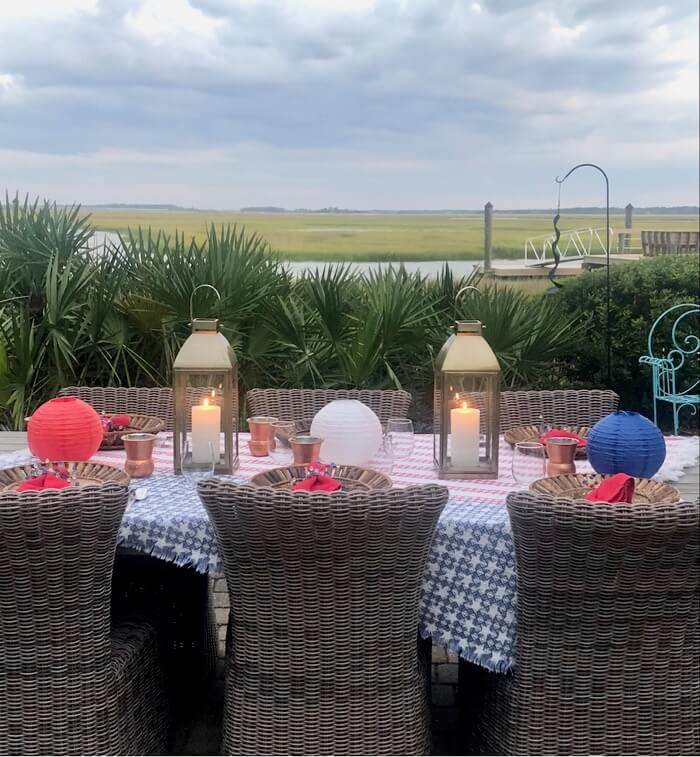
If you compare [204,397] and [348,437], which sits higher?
[204,397]

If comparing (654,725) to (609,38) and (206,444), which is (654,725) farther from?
(609,38)

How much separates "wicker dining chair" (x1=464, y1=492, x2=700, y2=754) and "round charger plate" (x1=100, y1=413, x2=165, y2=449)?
3.92 ft

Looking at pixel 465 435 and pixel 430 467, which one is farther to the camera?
pixel 430 467

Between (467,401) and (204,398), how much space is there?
634mm

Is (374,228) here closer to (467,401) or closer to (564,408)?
(564,408)

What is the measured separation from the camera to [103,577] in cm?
162

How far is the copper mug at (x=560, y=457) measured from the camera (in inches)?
79.4

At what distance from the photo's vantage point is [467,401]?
209cm

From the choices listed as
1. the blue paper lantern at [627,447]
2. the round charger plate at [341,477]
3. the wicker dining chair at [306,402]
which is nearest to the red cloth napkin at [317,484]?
the round charger plate at [341,477]

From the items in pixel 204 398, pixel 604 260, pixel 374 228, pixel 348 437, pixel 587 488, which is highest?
pixel 374 228

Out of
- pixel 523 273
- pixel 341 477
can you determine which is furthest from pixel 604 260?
pixel 341 477

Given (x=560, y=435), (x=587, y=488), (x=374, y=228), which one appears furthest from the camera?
(x=374, y=228)

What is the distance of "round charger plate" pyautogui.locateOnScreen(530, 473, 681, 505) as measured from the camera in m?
1.79

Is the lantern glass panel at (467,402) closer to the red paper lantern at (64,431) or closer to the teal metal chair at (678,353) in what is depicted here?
the red paper lantern at (64,431)
